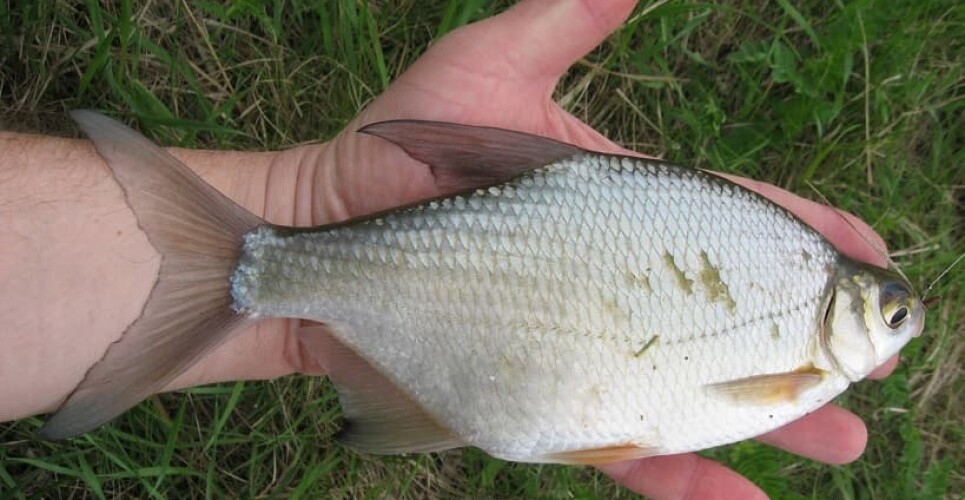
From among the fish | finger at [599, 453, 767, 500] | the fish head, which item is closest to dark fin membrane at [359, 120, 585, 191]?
the fish

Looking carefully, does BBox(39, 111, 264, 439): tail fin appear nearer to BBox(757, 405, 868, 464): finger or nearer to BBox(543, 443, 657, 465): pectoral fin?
BBox(543, 443, 657, 465): pectoral fin

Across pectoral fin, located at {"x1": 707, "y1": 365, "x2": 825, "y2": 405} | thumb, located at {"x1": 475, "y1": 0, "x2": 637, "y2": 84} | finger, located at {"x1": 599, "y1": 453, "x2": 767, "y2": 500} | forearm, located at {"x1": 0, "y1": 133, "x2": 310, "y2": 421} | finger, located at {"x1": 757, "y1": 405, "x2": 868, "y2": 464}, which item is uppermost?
thumb, located at {"x1": 475, "y1": 0, "x2": 637, "y2": 84}

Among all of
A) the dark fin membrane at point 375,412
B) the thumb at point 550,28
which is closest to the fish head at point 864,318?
the thumb at point 550,28

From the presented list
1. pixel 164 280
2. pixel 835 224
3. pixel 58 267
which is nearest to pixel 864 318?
pixel 835 224

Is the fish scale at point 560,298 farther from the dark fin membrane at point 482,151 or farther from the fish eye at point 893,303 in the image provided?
the fish eye at point 893,303

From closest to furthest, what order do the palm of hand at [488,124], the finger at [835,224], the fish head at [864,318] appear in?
the fish head at [864,318]
the palm of hand at [488,124]
the finger at [835,224]

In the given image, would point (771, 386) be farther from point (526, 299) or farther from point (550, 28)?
point (550, 28)

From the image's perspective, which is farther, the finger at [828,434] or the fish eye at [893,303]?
the finger at [828,434]
